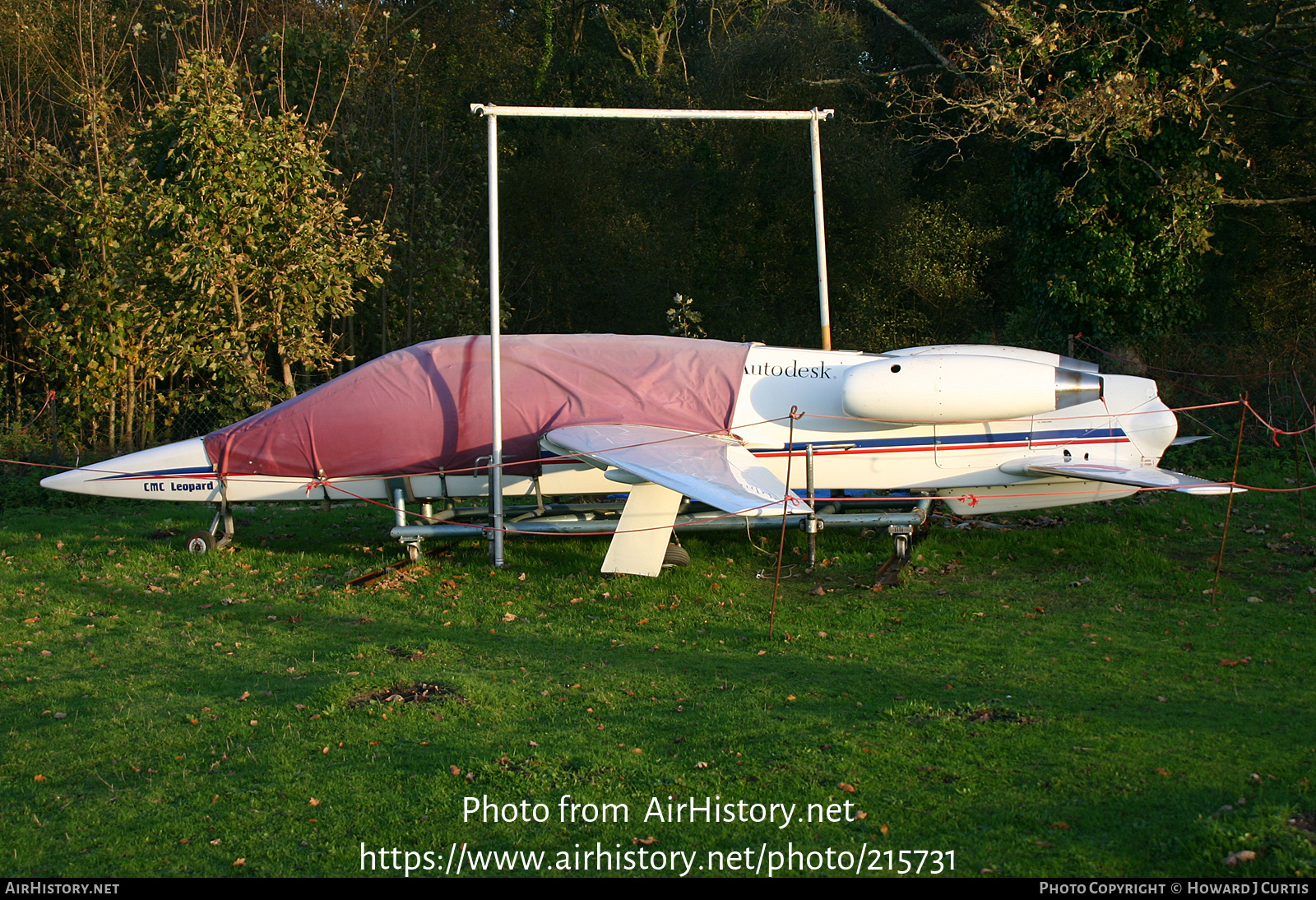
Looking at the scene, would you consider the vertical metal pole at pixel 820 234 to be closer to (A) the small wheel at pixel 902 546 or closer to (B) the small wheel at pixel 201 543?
(A) the small wheel at pixel 902 546

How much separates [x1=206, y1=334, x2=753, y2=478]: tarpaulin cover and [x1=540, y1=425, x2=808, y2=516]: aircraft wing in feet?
1.19

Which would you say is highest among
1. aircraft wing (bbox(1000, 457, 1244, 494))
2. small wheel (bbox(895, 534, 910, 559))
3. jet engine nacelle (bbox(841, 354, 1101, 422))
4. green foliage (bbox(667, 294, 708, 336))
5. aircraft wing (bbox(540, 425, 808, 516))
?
green foliage (bbox(667, 294, 708, 336))

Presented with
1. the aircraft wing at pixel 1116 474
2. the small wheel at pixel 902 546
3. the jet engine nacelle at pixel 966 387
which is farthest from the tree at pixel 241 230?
the aircraft wing at pixel 1116 474

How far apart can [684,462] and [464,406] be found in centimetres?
303

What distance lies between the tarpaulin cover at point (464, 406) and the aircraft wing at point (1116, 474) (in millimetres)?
3552

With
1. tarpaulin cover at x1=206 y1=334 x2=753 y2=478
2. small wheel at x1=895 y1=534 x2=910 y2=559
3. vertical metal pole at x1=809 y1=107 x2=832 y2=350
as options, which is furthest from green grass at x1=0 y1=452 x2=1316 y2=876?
vertical metal pole at x1=809 y1=107 x2=832 y2=350

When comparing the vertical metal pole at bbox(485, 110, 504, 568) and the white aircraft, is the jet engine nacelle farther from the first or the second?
the vertical metal pole at bbox(485, 110, 504, 568)

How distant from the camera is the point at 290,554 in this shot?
13.2m

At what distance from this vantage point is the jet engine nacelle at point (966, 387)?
11.7 metres

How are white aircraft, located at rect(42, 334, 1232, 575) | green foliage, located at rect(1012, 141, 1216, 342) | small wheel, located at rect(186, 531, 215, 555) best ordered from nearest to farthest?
white aircraft, located at rect(42, 334, 1232, 575) → small wheel, located at rect(186, 531, 215, 555) → green foliage, located at rect(1012, 141, 1216, 342)

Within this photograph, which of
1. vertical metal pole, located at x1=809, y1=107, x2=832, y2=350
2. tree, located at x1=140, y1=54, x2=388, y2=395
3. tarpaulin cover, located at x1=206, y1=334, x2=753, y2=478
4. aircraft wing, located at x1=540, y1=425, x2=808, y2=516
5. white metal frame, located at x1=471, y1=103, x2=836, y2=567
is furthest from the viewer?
tree, located at x1=140, y1=54, x2=388, y2=395

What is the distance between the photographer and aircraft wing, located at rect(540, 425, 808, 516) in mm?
9742

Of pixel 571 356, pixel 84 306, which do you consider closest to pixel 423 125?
pixel 84 306

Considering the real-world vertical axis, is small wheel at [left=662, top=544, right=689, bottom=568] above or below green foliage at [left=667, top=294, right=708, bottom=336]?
below
